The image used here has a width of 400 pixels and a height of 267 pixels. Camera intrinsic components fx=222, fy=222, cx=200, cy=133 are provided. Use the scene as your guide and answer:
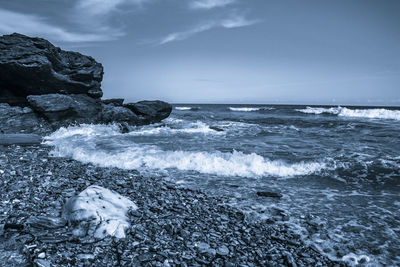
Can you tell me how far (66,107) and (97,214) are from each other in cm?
1798

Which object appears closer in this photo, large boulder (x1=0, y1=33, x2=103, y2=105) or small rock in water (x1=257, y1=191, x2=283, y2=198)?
small rock in water (x1=257, y1=191, x2=283, y2=198)

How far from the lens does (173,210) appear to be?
15.1 ft

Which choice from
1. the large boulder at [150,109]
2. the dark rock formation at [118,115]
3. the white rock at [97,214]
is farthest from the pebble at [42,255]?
the large boulder at [150,109]

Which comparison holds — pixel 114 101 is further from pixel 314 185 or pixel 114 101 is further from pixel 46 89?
pixel 314 185

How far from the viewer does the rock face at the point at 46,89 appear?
16.8 m

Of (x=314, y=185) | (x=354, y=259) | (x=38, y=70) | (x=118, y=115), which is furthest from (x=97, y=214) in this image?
(x=118, y=115)

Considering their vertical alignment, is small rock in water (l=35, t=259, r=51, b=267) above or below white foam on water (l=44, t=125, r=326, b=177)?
above

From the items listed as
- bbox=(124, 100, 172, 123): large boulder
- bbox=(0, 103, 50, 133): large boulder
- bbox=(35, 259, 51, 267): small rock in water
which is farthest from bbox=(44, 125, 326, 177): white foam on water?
bbox=(124, 100, 172, 123): large boulder

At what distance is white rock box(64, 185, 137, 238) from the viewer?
345 centimetres

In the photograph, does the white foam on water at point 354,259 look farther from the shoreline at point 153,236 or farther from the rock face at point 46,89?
the rock face at point 46,89

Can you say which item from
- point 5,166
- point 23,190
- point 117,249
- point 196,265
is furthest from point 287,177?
point 5,166

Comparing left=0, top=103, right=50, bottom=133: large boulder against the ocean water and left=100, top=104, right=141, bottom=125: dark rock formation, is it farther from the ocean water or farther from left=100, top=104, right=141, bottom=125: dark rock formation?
the ocean water

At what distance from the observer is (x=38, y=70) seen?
1742 cm

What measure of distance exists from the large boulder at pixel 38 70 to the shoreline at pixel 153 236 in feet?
50.6
